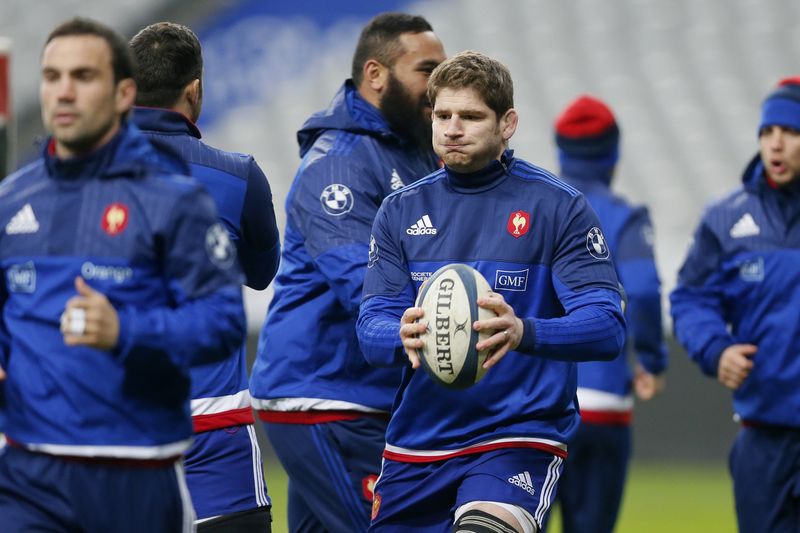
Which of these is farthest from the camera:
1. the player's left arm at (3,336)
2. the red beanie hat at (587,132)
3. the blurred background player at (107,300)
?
the red beanie hat at (587,132)

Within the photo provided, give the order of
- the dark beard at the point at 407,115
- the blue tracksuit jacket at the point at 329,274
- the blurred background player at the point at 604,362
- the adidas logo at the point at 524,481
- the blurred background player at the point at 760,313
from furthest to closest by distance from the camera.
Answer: the blurred background player at the point at 604,362
the blurred background player at the point at 760,313
the dark beard at the point at 407,115
the blue tracksuit jacket at the point at 329,274
the adidas logo at the point at 524,481

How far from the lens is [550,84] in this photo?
1770 cm

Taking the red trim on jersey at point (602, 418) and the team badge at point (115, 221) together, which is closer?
the team badge at point (115, 221)

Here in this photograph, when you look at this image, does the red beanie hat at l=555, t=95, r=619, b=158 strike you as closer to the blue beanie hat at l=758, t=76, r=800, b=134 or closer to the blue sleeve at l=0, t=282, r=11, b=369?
the blue beanie hat at l=758, t=76, r=800, b=134

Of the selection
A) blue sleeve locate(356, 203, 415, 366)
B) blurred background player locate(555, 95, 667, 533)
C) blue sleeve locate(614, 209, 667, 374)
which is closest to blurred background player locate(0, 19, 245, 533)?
blue sleeve locate(356, 203, 415, 366)

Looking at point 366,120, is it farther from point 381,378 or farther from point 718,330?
point 718,330

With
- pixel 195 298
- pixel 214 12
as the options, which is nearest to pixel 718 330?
pixel 195 298

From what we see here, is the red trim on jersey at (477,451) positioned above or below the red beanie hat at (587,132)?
below

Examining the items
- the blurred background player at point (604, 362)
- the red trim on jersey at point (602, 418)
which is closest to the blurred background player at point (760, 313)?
the blurred background player at point (604, 362)

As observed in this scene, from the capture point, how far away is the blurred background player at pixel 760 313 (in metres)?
6.58

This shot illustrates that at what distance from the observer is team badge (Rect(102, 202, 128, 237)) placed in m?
4.21

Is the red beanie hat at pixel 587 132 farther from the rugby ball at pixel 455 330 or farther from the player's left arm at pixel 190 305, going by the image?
the player's left arm at pixel 190 305

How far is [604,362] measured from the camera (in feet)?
27.8

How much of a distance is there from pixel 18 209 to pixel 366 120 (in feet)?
7.06
